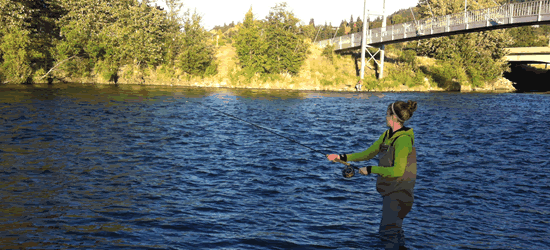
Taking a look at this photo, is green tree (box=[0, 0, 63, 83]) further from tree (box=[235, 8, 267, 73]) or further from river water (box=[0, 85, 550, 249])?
river water (box=[0, 85, 550, 249])

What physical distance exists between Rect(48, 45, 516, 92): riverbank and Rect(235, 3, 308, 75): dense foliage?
1.42 metres

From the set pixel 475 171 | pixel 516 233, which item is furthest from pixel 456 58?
pixel 516 233

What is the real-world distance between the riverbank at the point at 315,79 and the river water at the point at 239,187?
35290mm

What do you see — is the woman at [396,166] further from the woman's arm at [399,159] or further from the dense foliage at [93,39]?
the dense foliage at [93,39]

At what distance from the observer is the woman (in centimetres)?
710

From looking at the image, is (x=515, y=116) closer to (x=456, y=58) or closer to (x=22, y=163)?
(x=22, y=163)

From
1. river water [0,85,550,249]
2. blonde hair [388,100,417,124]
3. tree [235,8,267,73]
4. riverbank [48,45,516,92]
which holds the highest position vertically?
tree [235,8,267,73]

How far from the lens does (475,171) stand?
619 inches

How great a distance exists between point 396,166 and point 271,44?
192 feet

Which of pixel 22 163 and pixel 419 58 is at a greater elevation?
pixel 419 58

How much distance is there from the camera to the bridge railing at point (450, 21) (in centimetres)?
4584


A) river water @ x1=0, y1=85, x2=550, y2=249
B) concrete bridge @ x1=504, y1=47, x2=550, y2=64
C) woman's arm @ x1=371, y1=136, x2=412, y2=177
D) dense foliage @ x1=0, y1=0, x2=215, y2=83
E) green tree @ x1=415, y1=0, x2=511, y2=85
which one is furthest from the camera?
concrete bridge @ x1=504, y1=47, x2=550, y2=64

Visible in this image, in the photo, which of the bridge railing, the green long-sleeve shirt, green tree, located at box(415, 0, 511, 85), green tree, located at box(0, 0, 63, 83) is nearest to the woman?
the green long-sleeve shirt

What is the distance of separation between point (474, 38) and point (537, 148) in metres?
53.5
